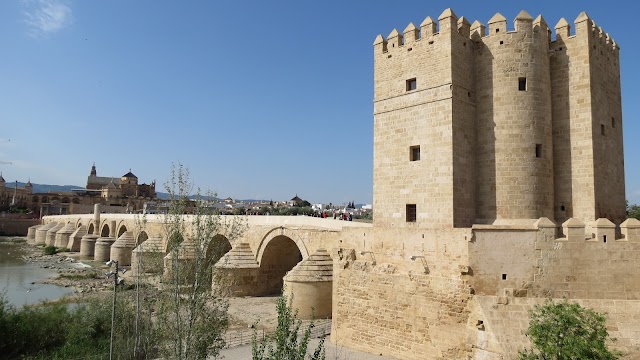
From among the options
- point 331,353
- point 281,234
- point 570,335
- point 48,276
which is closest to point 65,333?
point 281,234

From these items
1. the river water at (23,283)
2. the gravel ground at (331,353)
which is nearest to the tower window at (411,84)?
the gravel ground at (331,353)

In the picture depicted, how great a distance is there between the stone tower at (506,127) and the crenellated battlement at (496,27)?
28 mm

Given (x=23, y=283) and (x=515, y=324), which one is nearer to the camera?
(x=515, y=324)

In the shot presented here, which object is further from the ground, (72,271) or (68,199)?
(68,199)

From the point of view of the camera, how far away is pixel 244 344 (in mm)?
12398

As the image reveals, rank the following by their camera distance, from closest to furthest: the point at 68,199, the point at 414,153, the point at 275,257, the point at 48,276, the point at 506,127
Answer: the point at 506,127 → the point at 414,153 → the point at 275,257 → the point at 48,276 → the point at 68,199

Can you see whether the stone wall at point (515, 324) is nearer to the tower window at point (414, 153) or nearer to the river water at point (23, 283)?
the tower window at point (414, 153)

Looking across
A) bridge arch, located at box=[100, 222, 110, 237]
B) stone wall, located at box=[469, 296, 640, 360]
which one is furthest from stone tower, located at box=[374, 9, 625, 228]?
bridge arch, located at box=[100, 222, 110, 237]

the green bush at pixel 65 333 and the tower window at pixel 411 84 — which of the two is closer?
the green bush at pixel 65 333

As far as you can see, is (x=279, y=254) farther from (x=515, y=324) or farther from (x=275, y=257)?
(x=515, y=324)

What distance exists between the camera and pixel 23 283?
25.4 m

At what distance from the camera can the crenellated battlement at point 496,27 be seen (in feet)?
35.0

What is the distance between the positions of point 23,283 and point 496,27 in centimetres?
2805

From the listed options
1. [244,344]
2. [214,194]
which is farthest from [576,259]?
[244,344]
